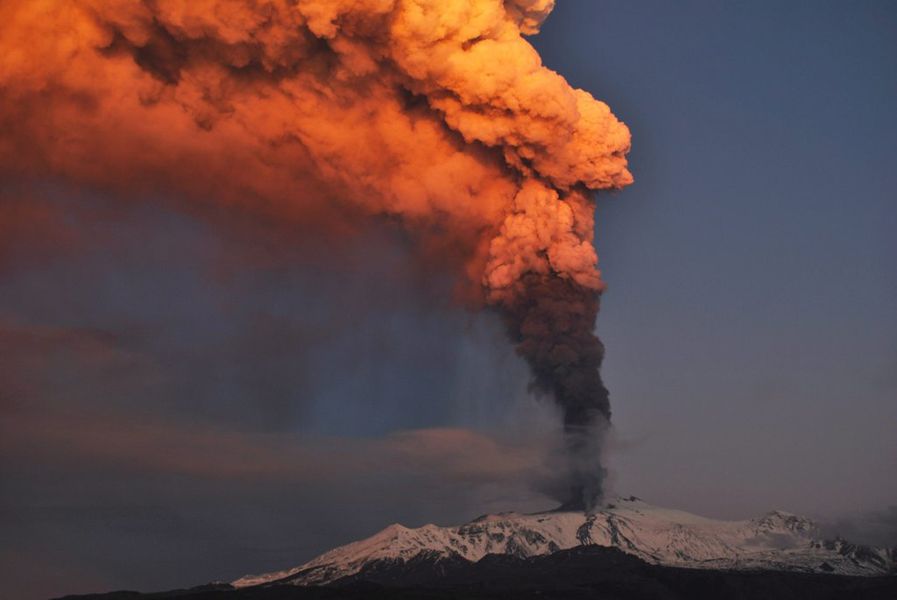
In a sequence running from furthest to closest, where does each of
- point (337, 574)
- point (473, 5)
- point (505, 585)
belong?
point (337, 574) < point (505, 585) < point (473, 5)

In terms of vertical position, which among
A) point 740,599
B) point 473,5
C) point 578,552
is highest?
point 473,5

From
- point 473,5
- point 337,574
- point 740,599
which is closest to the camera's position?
point 473,5

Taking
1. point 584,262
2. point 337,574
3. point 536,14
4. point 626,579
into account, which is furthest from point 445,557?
point 536,14

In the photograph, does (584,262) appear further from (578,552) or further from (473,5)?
(578,552)

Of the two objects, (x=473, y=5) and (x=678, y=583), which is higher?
(x=473, y=5)

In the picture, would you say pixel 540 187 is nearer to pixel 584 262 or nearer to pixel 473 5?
pixel 584 262

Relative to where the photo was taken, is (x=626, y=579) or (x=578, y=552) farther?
(x=578, y=552)
